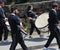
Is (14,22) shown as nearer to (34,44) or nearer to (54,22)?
(54,22)

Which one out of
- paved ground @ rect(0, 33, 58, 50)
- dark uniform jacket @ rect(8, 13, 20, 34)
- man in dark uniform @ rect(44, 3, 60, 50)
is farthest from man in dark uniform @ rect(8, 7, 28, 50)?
paved ground @ rect(0, 33, 58, 50)

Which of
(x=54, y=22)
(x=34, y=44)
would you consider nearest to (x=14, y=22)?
(x=54, y=22)

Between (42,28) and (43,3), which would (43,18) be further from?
(43,3)

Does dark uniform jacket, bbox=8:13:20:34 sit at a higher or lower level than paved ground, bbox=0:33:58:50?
higher

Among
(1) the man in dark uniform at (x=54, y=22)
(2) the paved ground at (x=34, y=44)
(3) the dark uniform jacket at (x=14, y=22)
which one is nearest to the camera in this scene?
(3) the dark uniform jacket at (x=14, y=22)

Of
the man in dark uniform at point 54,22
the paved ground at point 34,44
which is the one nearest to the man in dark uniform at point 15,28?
the man in dark uniform at point 54,22

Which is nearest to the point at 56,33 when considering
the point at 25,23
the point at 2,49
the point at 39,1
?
the point at 2,49

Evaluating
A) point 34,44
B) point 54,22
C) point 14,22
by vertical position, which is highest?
point 14,22

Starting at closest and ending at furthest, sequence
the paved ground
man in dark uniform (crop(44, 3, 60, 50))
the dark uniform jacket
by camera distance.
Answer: the dark uniform jacket → man in dark uniform (crop(44, 3, 60, 50)) → the paved ground

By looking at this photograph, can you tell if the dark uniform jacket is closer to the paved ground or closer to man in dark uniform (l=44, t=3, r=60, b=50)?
man in dark uniform (l=44, t=3, r=60, b=50)

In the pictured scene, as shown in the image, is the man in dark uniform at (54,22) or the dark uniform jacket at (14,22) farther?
the man in dark uniform at (54,22)

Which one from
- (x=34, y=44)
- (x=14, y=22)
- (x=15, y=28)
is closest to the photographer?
(x=14, y=22)

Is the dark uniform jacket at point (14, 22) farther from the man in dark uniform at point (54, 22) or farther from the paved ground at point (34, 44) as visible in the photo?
the paved ground at point (34, 44)

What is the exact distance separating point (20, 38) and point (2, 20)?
2.99 meters
